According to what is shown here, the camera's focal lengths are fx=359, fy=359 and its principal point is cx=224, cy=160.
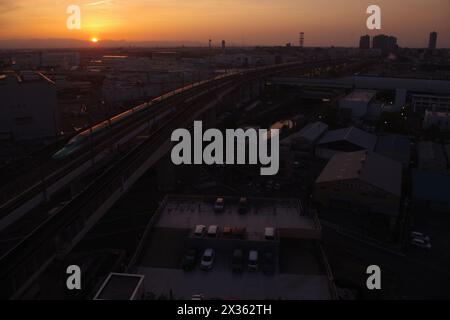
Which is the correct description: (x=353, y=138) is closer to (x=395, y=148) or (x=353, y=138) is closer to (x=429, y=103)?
(x=395, y=148)

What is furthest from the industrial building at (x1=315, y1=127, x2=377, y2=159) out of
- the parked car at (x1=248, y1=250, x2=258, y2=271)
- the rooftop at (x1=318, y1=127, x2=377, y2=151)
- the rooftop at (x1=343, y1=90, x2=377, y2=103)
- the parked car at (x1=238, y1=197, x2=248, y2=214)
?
the parked car at (x1=248, y1=250, x2=258, y2=271)

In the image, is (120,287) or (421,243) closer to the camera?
(120,287)

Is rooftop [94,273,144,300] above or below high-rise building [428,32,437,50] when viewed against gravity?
below

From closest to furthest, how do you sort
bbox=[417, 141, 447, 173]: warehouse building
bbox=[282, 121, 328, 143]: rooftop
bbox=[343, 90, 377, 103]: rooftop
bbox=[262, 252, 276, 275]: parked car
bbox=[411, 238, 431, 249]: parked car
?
bbox=[262, 252, 276, 275]: parked car < bbox=[411, 238, 431, 249]: parked car < bbox=[417, 141, 447, 173]: warehouse building < bbox=[282, 121, 328, 143]: rooftop < bbox=[343, 90, 377, 103]: rooftop

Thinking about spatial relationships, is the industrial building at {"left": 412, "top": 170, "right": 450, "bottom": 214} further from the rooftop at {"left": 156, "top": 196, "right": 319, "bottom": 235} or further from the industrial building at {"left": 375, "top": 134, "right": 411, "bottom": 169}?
the rooftop at {"left": 156, "top": 196, "right": 319, "bottom": 235}

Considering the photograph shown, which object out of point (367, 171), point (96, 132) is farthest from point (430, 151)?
point (96, 132)
